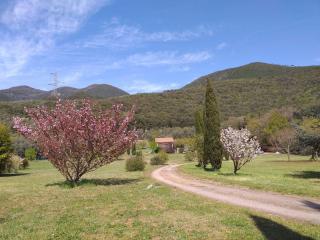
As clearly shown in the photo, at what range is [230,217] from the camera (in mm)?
11609

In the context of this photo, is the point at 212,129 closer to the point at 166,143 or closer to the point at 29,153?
the point at 29,153

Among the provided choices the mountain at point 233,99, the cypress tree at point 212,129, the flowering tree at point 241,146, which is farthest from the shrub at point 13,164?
the mountain at point 233,99

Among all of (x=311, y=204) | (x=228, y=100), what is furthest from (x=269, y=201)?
(x=228, y=100)

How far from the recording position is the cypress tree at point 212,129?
3200cm

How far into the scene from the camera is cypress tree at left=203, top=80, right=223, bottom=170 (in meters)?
32.0

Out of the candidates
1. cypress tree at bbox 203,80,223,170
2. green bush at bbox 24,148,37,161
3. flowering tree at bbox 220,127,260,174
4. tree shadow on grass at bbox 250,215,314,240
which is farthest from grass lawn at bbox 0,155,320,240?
green bush at bbox 24,148,37,161

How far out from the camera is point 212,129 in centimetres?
3216

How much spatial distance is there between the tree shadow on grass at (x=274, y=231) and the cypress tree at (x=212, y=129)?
68.4 ft

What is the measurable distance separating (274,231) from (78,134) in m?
13.2

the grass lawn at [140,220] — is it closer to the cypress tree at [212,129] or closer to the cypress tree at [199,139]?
the cypress tree at [212,129]

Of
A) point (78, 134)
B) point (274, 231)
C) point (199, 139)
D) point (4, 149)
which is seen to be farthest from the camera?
point (4, 149)

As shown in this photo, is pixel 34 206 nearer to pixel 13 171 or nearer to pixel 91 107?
pixel 91 107

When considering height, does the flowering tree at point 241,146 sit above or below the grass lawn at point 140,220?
above

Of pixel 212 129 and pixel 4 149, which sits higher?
pixel 212 129
